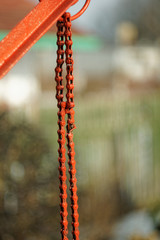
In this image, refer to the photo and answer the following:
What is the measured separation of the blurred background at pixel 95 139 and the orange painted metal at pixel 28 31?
1.50 metres

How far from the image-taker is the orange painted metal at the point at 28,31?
0.47m

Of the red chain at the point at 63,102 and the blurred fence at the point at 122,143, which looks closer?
the red chain at the point at 63,102

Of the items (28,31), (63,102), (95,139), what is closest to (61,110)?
(63,102)

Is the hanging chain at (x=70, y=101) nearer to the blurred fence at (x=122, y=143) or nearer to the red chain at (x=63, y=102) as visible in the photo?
the red chain at (x=63, y=102)

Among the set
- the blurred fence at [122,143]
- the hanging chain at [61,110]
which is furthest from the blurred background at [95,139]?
the hanging chain at [61,110]

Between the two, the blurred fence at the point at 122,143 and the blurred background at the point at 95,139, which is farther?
the blurred fence at the point at 122,143

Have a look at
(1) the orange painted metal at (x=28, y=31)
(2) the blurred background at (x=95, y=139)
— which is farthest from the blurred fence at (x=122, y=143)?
(1) the orange painted metal at (x=28, y=31)

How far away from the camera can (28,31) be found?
49 centimetres

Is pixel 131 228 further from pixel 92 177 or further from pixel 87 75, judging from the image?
pixel 87 75

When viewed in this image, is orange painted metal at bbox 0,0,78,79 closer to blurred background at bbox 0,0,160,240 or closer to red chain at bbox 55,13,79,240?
red chain at bbox 55,13,79,240

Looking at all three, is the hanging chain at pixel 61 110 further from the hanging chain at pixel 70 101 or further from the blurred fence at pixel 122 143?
the blurred fence at pixel 122 143

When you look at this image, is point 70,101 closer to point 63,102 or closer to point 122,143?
point 63,102

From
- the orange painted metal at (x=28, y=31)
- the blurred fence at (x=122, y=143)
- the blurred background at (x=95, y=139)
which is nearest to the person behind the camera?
the orange painted metal at (x=28, y=31)

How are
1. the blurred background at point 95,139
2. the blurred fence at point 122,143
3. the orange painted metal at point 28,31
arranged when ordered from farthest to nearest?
the blurred fence at point 122,143 < the blurred background at point 95,139 < the orange painted metal at point 28,31
